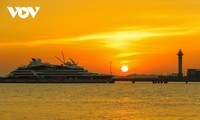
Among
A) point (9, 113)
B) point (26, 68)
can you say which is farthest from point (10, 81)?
point (9, 113)

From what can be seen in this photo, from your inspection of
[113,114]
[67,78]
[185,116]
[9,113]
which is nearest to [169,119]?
[185,116]

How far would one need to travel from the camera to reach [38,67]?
19225cm

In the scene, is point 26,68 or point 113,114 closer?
point 113,114

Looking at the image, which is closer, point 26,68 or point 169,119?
point 169,119

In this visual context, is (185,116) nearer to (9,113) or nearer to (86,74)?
(9,113)

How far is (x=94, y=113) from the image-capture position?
49.0 metres

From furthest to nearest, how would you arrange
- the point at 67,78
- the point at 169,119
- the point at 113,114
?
the point at 67,78 → the point at 113,114 → the point at 169,119

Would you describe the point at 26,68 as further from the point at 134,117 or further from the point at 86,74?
the point at 134,117

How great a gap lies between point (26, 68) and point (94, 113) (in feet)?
484

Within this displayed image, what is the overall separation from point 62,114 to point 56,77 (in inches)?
5667

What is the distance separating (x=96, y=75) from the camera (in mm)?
199250

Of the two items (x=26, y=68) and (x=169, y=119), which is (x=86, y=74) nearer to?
(x=26, y=68)

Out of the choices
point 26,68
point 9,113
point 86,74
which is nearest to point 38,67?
point 26,68

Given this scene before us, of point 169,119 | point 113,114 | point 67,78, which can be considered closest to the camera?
point 169,119
